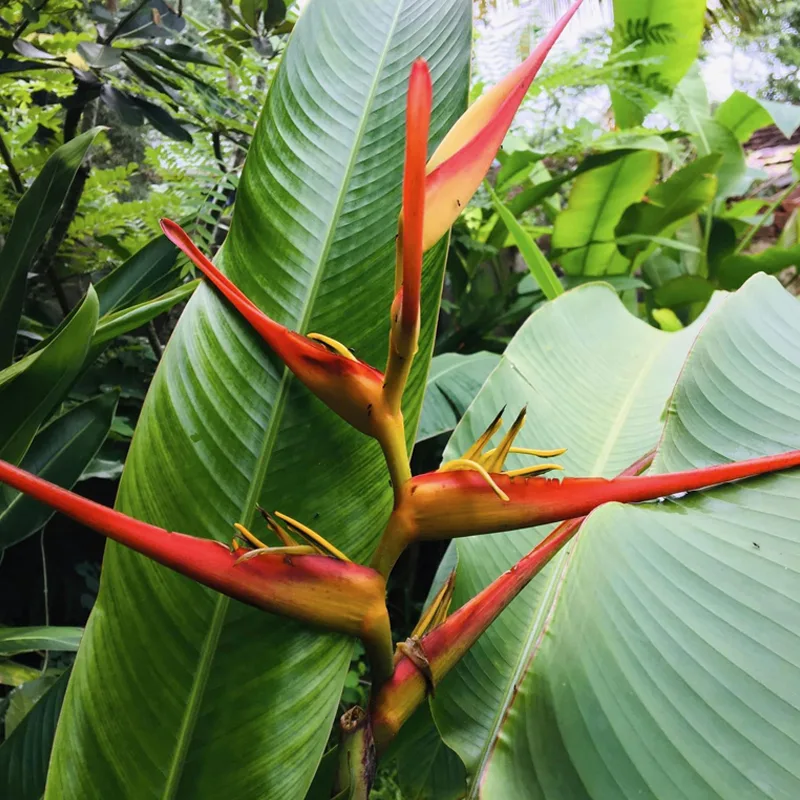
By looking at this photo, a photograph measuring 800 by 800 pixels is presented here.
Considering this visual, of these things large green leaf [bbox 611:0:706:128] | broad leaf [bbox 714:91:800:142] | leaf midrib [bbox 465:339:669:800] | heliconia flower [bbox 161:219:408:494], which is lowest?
leaf midrib [bbox 465:339:669:800]

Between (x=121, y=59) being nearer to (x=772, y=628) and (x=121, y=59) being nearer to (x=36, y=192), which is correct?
(x=36, y=192)

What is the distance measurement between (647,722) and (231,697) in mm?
185

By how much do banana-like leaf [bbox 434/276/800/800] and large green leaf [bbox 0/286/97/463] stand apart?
0.31 meters

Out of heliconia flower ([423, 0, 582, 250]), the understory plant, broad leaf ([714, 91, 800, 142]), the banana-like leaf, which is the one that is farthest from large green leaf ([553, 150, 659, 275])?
heliconia flower ([423, 0, 582, 250])

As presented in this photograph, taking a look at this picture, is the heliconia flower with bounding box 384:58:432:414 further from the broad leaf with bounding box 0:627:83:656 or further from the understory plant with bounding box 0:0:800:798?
the broad leaf with bounding box 0:627:83:656

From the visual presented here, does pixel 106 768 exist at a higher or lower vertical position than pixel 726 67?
lower

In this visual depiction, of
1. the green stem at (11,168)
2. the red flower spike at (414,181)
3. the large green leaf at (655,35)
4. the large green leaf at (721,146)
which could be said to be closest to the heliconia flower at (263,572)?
the red flower spike at (414,181)

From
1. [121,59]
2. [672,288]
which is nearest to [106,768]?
[121,59]

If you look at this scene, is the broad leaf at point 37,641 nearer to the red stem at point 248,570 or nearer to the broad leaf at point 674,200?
the red stem at point 248,570

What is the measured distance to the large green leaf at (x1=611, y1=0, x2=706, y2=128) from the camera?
43.3 inches

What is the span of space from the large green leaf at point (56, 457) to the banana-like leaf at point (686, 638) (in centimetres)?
43

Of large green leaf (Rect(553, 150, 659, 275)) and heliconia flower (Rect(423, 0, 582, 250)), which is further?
large green leaf (Rect(553, 150, 659, 275))

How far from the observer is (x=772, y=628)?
0.63ft

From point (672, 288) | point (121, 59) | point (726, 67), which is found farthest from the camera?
point (726, 67)
